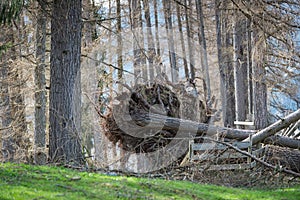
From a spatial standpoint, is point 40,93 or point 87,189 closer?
point 87,189

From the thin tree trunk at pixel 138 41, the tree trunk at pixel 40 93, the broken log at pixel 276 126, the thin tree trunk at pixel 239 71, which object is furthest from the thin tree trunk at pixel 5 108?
the thin tree trunk at pixel 239 71

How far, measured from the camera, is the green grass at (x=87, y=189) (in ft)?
17.5

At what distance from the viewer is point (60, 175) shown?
22.1ft

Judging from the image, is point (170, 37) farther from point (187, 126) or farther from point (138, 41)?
point (187, 126)

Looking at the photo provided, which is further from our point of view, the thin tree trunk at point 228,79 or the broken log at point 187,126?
the thin tree trunk at point 228,79

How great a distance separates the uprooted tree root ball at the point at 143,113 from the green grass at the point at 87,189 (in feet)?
15.5

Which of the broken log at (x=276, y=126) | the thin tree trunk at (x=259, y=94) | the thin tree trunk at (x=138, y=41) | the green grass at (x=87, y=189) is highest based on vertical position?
the thin tree trunk at (x=138, y=41)

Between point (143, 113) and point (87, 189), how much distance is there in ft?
20.8

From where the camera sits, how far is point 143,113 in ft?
39.5

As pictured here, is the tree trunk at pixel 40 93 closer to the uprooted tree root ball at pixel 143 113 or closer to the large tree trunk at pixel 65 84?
the uprooted tree root ball at pixel 143 113

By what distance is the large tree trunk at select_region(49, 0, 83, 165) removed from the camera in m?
9.26

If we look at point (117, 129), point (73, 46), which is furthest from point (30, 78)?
point (73, 46)

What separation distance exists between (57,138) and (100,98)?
3973mm

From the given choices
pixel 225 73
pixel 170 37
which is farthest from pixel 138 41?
pixel 225 73
